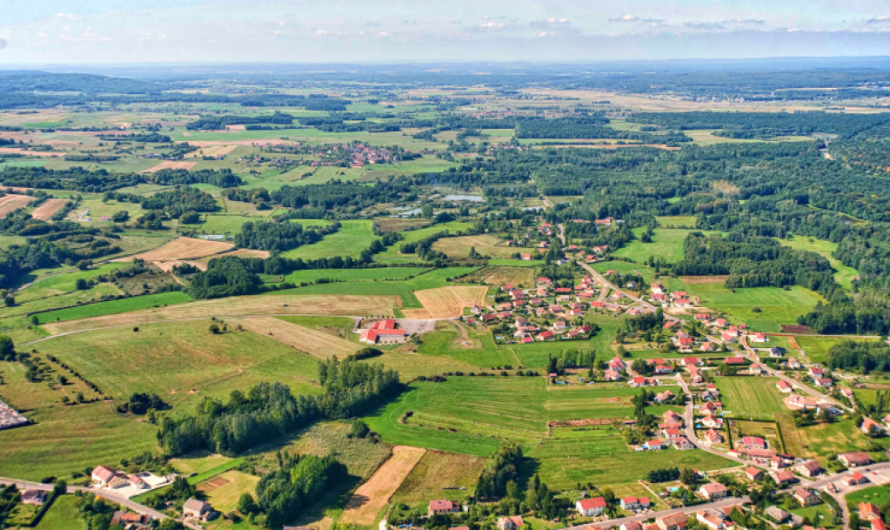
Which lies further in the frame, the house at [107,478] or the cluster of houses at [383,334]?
the cluster of houses at [383,334]

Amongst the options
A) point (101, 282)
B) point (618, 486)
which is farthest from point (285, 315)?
point (618, 486)

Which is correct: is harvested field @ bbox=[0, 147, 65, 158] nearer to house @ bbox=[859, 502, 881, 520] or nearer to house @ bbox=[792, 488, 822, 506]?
Answer: house @ bbox=[792, 488, 822, 506]

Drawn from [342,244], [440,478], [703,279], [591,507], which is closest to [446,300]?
[342,244]

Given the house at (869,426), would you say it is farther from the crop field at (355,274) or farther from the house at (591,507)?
the crop field at (355,274)

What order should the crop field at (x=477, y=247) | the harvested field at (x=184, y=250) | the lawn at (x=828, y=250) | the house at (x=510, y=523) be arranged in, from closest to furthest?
the house at (x=510, y=523), the lawn at (x=828, y=250), the harvested field at (x=184, y=250), the crop field at (x=477, y=247)

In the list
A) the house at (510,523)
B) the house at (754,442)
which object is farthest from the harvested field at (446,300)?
the house at (510,523)

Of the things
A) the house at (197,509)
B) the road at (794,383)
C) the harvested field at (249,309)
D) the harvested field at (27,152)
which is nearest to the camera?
the house at (197,509)
